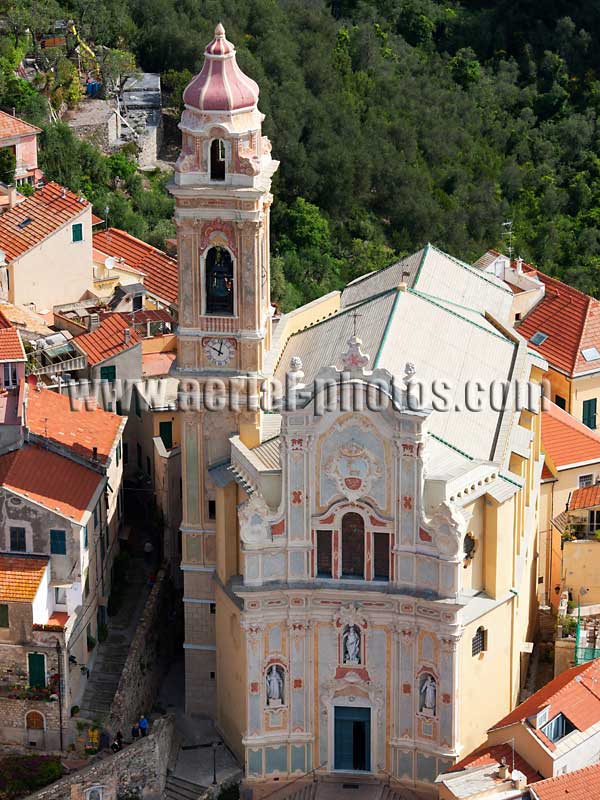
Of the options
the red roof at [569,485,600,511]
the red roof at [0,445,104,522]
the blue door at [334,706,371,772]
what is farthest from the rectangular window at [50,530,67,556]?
the red roof at [569,485,600,511]

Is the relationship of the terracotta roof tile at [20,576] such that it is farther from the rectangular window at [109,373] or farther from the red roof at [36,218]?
the red roof at [36,218]

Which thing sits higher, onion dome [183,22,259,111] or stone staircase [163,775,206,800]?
onion dome [183,22,259,111]

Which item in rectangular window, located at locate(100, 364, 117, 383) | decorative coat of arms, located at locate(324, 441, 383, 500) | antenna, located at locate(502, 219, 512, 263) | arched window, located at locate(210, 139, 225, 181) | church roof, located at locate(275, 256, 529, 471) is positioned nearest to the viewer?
decorative coat of arms, located at locate(324, 441, 383, 500)

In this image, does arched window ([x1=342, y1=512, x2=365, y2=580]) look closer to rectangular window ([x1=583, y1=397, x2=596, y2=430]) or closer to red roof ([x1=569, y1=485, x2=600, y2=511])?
red roof ([x1=569, y1=485, x2=600, y2=511])

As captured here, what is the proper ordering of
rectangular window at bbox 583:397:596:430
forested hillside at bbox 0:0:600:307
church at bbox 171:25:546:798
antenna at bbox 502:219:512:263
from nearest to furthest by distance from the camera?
1. church at bbox 171:25:546:798
2. rectangular window at bbox 583:397:596:430
3. forested hillside at bbox 0:0:600:307
4. antenna at bbox 502:219:512:263

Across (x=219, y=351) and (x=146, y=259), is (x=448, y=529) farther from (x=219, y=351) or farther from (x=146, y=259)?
(x=146, y=259)

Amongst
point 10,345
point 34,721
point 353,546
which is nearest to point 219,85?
point 353,546

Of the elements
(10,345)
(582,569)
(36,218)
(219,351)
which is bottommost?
(582,569)
